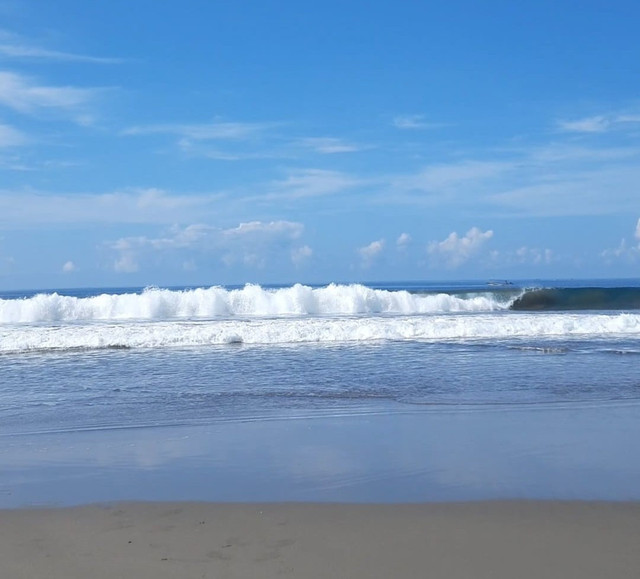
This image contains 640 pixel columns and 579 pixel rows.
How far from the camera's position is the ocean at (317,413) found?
645 cm

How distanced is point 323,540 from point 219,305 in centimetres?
2901

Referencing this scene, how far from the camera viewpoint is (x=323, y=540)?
5016 millimetres

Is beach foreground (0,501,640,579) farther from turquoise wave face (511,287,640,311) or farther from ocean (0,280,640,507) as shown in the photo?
turquoise wave face (511,287,640,311)

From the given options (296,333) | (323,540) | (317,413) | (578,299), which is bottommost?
(323,540)

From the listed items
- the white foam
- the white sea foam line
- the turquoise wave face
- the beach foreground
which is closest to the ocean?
the white sea foam line

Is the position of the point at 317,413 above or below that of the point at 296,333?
below

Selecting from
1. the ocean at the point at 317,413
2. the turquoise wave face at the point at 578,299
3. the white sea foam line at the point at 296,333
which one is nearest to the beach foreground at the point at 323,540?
the ocean at the point at 317,413

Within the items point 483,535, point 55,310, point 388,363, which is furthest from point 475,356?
point 55,310

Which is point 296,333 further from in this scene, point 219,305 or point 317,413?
point 219,305

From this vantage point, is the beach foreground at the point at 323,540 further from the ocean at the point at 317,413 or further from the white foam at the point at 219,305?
the white foam at the point at 219,305

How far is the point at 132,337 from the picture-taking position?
19.6 metres

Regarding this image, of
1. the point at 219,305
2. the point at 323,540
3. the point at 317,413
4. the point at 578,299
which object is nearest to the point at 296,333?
the point at 317,413

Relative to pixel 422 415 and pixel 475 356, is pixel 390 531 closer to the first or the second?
pixel 422 415

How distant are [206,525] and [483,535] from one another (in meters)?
2.08
